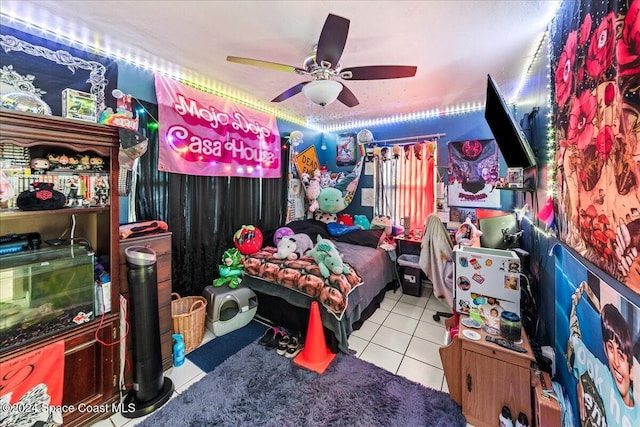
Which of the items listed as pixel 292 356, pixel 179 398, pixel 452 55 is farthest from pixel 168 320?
pixel 452 55

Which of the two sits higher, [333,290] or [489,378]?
[333,290]

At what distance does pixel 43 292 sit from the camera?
149 centimetres

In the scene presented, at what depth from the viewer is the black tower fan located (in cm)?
167

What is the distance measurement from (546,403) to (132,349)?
8.24 ft

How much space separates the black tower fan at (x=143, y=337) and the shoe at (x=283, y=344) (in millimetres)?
898

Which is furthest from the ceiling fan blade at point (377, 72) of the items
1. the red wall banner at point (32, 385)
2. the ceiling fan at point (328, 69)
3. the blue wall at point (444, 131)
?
the red wall banner at point (32, 385)

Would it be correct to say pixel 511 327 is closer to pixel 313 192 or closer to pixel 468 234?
pixel 468 234

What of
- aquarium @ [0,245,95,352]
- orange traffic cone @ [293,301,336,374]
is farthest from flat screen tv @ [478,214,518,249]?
aquarium @ [0,245,95,352]

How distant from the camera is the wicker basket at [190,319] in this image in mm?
2203

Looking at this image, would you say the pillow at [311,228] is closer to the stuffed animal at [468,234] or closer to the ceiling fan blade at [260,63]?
the stuffed animal at [468,234]

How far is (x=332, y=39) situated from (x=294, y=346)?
248cm

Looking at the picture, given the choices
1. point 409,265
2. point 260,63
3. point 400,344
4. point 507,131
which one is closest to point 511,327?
point 400,344

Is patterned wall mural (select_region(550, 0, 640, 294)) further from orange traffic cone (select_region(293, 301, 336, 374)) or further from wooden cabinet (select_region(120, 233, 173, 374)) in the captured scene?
wooden cabinet (select_region(120, 233, 173, 374))

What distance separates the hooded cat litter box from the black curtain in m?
0.39
